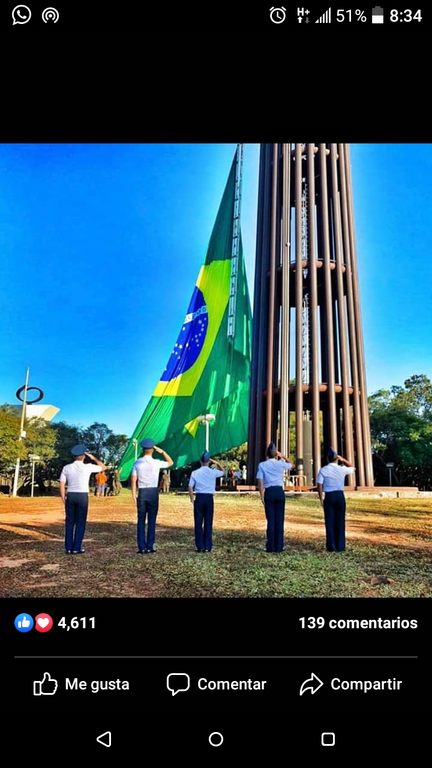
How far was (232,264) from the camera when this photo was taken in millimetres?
27828

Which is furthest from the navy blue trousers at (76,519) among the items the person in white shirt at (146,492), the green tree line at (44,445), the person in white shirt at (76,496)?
the green tree line at (44,445)

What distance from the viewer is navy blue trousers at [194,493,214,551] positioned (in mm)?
6707

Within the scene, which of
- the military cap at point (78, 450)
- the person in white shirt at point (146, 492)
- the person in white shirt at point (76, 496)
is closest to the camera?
the military cap at point (78, 450)

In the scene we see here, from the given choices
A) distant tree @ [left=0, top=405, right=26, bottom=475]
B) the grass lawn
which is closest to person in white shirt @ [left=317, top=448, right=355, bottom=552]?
the grass lawn

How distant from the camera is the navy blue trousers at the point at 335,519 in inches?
256
